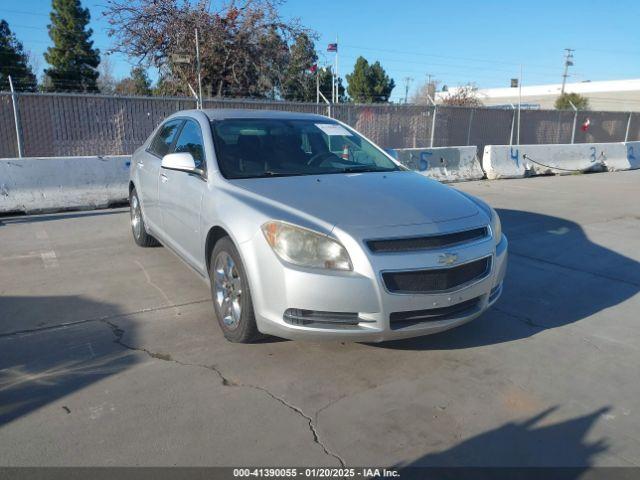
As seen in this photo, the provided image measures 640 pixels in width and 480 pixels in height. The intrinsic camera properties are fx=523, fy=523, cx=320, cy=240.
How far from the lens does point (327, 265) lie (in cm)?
316

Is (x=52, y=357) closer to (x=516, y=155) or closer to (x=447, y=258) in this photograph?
(x=447, y=258)

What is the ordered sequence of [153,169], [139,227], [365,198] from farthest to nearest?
[139,227] → [153,169] → [365,198]

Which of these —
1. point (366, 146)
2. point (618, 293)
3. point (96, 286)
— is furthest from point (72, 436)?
point (618, 293)

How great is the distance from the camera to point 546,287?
511 centimetres

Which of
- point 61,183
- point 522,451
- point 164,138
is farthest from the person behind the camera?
point 61,183

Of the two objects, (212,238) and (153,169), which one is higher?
(153,169)

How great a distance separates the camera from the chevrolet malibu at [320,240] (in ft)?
10.3

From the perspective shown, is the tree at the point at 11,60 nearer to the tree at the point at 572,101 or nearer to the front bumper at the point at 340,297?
the front bumper at the point at 340,297

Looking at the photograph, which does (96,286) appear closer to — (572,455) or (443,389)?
(443,389)

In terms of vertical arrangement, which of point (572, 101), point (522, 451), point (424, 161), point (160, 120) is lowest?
point (522, 451)

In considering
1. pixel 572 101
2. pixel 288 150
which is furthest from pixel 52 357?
pixel 572 101

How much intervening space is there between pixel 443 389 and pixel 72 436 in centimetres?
212

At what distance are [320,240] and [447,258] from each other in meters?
0.80

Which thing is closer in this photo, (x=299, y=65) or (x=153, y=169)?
(x=153, y=169)
